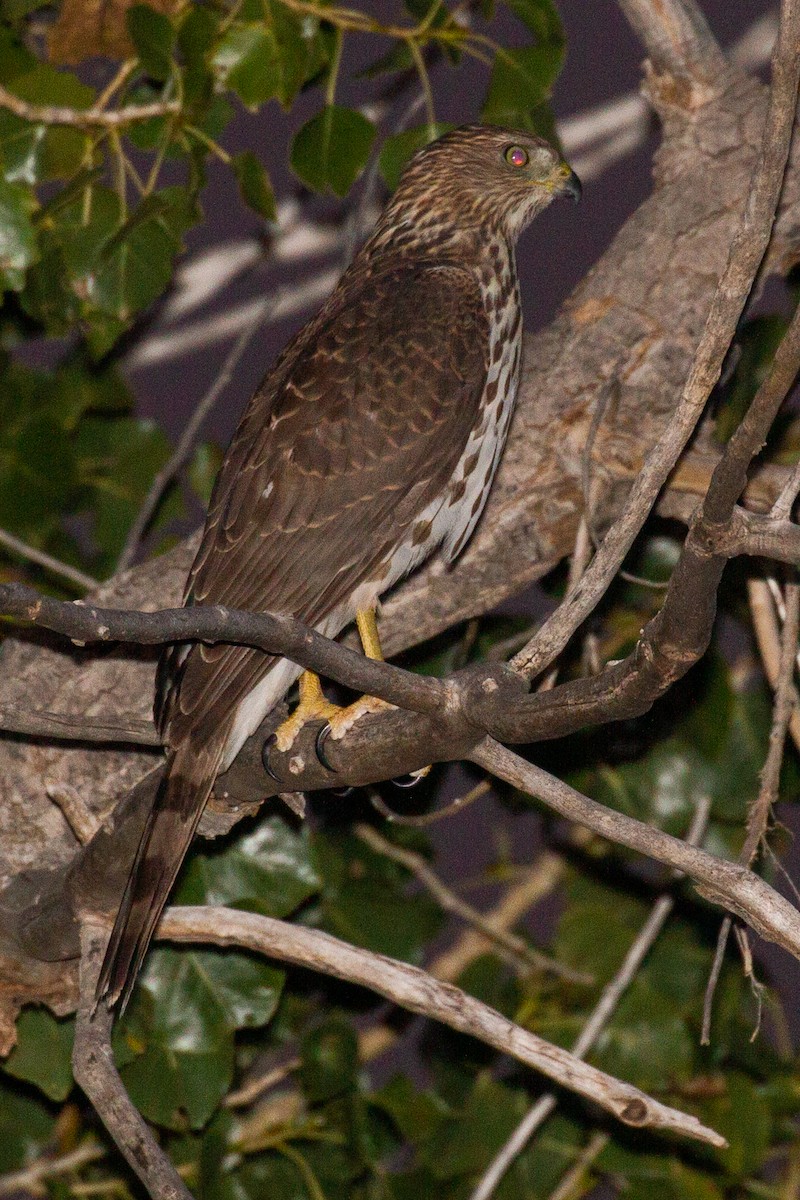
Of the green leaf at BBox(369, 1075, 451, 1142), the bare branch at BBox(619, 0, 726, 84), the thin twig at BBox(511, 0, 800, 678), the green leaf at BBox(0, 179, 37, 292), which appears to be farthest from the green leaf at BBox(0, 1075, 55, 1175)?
the bare branch at BBox(619, 0, 726, 84)

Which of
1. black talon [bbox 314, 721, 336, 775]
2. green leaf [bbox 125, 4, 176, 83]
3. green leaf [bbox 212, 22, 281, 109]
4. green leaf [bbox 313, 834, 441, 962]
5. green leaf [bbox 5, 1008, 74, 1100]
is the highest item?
green leaf [bbox 125, 4, 176, 83]

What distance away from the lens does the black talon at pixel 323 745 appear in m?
2.64

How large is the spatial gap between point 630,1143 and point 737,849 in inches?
35.7

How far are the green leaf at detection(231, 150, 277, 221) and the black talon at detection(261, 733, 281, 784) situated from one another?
53.2 inches

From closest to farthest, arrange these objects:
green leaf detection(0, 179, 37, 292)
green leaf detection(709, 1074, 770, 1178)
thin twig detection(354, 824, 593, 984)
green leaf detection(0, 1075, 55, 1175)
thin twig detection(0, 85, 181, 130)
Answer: green leaf detection(0, 179, 37, 292) → thin twig detection(0, 85, 181, 130) → green leaf detection(709, 1074, 770, 1178) → green leaf detection(0, 1075, 55, 1175) → thin twig detection(354, 824, 593, 984)

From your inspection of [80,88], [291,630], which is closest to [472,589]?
Answer: [291,630]

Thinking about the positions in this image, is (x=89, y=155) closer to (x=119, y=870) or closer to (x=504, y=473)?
(x=504, y=473)

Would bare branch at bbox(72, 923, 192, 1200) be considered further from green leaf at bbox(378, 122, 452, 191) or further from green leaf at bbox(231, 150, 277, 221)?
green leaf at bbox(378, 122, 452, 191)

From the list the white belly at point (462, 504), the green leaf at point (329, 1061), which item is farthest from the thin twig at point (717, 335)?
the green leaf at point (329, 1061)

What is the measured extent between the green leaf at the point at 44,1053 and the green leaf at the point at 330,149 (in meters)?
2.15

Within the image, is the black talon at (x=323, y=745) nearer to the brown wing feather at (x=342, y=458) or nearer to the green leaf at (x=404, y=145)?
the brown wing feather at (x=342, y=458)

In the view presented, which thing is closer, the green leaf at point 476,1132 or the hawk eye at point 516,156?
the hawk eye at point 516,156

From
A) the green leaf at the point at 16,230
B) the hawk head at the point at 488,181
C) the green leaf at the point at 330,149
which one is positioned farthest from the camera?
the hawk head at the point at 488,181

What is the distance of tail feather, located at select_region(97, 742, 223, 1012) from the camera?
2.70 metres
